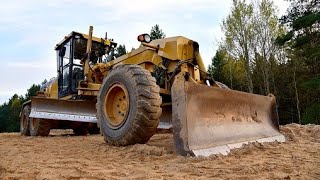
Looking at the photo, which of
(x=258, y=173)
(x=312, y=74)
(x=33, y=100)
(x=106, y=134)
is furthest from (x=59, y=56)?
(x=312, y=74)

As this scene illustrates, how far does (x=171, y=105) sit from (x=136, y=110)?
1.39 metres

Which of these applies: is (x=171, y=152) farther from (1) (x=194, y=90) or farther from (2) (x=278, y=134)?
(2) (x=278, y=134)

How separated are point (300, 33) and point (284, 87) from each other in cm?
681

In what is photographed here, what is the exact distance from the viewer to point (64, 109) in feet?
27.2

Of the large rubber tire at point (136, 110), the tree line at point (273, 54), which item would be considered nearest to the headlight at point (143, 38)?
the large rubber tire at point (136, 110)

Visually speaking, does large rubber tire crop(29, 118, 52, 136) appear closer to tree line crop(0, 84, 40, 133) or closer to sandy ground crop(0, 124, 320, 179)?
sandy ground crop(0, 124, 320, 179)

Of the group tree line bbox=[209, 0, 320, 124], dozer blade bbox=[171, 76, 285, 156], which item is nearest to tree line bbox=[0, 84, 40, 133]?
tree line bbox=[209, 0, 320, 124]

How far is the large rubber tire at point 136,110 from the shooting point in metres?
4.66

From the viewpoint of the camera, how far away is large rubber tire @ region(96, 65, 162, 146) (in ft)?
15.3

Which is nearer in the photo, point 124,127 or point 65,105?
point 124,127

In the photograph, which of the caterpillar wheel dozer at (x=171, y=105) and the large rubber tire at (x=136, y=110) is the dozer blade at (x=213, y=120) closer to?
the caterpillar wheel dozer at (x=171, y=105)

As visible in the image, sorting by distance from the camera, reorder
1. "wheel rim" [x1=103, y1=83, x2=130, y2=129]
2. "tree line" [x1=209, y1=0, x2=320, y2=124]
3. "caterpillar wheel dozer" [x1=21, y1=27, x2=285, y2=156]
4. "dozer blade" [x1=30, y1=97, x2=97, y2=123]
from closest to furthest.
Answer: "caterpillar wheel dozer" [x1=21, y1=27, x2=285, y2=156] → "wheel rim" [x1=103, y1=83, x2=130, y2=129] → "dozer blade" [x1=30, y1=97, x2=97, y2=123] → "tree line" [x1=209, y1=0, x2=320, y2=124]

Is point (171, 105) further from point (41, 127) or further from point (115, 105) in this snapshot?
point (41, 127)

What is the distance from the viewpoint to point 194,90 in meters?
4.22
